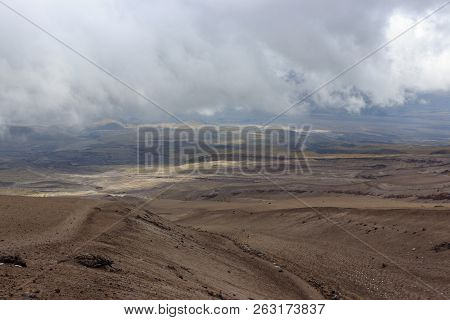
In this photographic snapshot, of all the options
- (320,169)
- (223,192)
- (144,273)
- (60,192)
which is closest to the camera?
(144,273)

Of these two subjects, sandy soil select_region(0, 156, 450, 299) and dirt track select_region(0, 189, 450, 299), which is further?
sandy soil select_region(0, 156, 450, 299)

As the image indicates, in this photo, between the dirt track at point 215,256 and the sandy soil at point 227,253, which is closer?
the dirt track at point 215,256

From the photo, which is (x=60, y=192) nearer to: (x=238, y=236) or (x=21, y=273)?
(x=238, y=236)

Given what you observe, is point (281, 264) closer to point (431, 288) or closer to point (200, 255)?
point (200, 255)

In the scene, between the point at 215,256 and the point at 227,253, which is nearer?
the point at 215,256

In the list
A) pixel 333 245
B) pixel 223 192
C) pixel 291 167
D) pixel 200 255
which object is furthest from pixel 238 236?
pixel 291 167

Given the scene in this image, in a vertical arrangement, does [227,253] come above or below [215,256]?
below

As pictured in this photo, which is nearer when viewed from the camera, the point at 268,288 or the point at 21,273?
the point at 21,273

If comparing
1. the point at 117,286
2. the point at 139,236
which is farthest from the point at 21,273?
the point at 139,236
